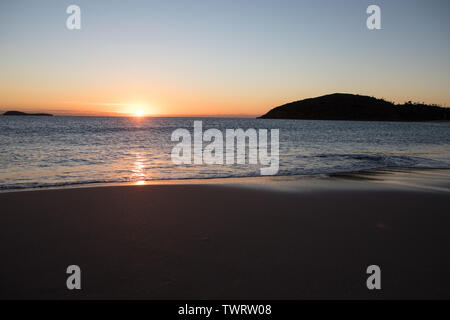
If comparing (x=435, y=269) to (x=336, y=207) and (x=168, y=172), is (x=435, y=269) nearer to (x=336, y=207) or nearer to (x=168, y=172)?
(x=336, y=207)

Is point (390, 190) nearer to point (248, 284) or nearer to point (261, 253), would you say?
point (261, 253)

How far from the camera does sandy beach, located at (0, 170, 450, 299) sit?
144 inches

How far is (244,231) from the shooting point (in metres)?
5.41

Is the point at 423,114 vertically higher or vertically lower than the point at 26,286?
higher

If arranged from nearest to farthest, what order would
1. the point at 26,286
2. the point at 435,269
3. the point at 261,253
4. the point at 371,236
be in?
1. the point at 26,286
2. the point at 435,269
3. the point at 261,253
4. the point at 371,236

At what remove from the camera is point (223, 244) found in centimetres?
484

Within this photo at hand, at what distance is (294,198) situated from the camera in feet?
26.0

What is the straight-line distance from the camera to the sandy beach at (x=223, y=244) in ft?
12.0

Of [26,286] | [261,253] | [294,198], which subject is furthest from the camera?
[294,198]

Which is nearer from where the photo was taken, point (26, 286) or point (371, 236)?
point (26, 286)
